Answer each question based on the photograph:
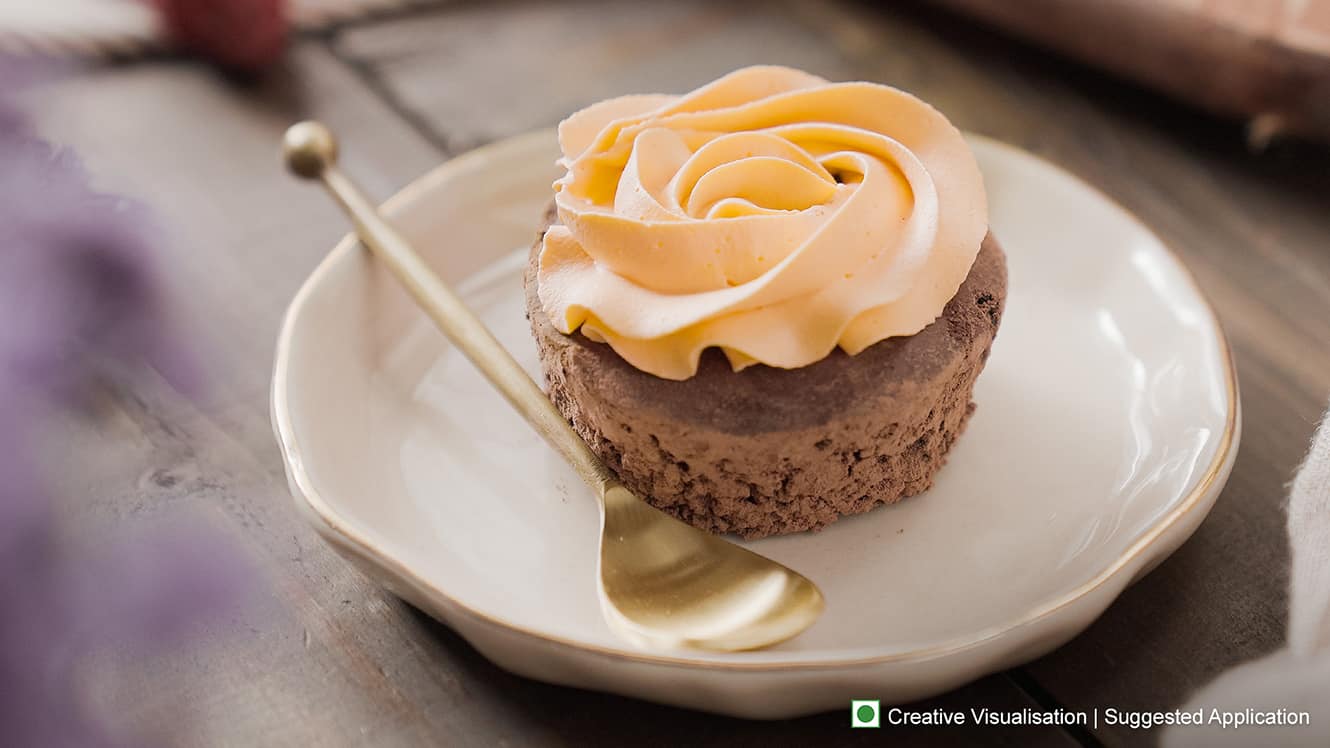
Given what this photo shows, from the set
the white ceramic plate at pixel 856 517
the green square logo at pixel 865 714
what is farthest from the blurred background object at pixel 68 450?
the green square logo at pixel 865 714

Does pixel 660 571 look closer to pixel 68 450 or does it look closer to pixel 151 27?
pixel 68 450

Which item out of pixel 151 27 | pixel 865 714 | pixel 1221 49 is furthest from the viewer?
pixel 151 27

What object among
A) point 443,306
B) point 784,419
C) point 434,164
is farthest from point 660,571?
point 434,164

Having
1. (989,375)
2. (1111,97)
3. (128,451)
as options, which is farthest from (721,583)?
(1111,97)

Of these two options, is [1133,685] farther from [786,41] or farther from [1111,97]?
[786,41]

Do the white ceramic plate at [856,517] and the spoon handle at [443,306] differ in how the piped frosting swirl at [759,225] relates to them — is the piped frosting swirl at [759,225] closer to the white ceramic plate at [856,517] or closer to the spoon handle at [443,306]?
the spoon handle at [443,306]

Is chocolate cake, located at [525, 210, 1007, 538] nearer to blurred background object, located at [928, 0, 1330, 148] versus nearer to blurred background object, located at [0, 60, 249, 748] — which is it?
blurred background object, located at [0, 60, 249, 748]

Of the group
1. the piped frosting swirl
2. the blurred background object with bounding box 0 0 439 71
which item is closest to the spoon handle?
the piped frosting swirl
